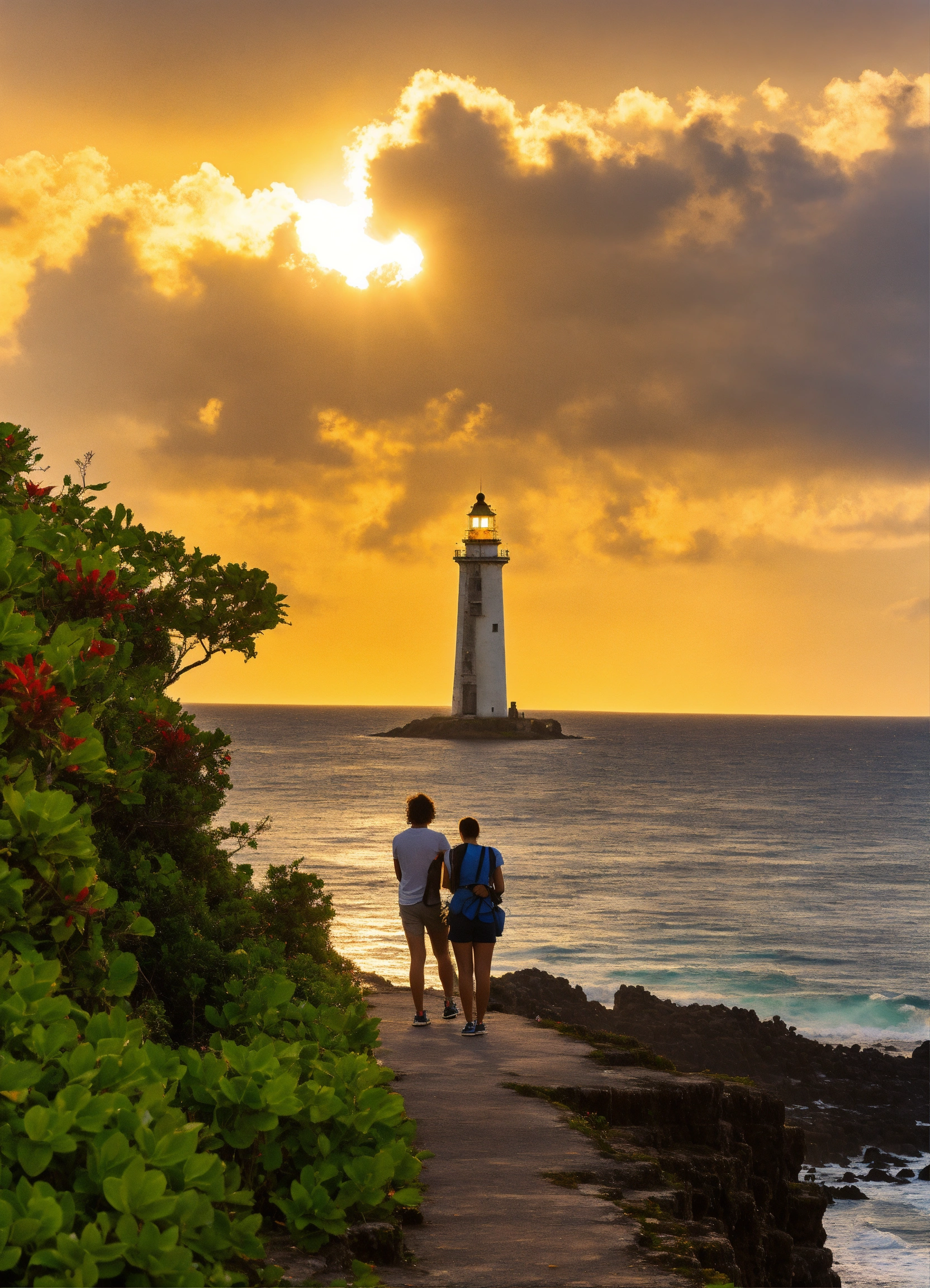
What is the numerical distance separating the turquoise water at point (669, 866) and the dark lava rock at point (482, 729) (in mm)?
2611

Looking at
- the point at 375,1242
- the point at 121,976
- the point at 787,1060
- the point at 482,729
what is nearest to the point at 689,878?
the point at 787,1060

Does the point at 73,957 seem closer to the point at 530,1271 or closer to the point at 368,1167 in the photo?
the point at 368,1167

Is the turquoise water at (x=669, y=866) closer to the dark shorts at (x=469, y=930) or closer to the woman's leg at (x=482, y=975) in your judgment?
the woman's leg at (x=482, y=975)

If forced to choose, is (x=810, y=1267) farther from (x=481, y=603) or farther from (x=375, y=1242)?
(x=481, y=603)

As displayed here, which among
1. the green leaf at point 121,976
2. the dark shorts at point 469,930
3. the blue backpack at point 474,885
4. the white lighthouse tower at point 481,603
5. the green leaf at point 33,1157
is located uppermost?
the white lighthouse tower at point 481,603

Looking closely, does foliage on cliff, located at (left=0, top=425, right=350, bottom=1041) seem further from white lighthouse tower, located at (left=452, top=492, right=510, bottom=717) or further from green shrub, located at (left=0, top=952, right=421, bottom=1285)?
white lighthouse tower, located at (left=452, top=492, right=510, bottom=717)

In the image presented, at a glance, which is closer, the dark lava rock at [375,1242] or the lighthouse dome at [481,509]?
the dark lava rock at [375,1242]

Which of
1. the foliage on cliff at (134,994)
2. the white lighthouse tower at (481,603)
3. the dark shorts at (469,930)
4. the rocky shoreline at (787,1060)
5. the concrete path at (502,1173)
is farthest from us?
the white lighthouse tower at (481,603)

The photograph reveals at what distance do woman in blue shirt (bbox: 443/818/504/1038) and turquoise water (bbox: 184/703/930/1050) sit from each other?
55.9 ft

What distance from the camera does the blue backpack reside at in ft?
32.9

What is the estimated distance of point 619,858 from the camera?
52562mm

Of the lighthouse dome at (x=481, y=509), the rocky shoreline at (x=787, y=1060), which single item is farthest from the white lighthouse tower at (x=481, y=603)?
the rocky shoreline at (x=787, y=1060)

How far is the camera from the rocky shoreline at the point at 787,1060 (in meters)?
20.3

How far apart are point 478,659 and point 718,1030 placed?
66912mm
